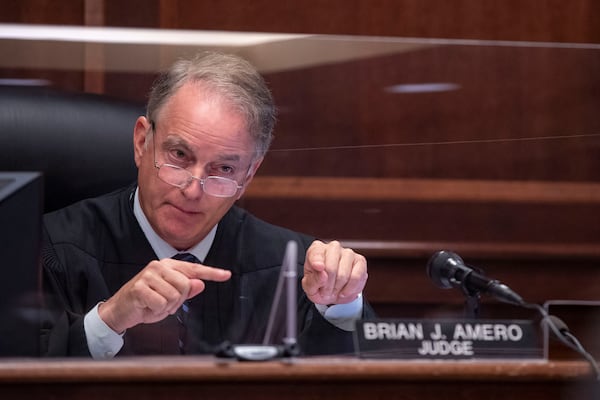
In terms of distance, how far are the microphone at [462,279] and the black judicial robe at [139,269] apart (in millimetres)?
143

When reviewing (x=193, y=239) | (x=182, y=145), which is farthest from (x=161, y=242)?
(x=182, y=145)

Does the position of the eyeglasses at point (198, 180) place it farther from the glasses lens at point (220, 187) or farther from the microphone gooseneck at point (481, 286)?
the microphone gooseneck at point (481, 286)

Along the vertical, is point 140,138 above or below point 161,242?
above

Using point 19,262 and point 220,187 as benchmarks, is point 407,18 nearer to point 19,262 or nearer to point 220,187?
point 220,187

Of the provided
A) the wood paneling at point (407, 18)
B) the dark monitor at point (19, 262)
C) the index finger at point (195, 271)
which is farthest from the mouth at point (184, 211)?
the wood paneling at point (407, 18)

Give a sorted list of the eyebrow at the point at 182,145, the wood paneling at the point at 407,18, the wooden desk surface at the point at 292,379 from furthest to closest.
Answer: the wood paneling at the point at 407,18 → the eyebrow at the point at 182,145 → the wooden desk surface at the point at 292,379

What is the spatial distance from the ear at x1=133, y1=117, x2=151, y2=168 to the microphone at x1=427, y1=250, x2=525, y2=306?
0.59 metres

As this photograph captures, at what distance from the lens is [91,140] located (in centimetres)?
174

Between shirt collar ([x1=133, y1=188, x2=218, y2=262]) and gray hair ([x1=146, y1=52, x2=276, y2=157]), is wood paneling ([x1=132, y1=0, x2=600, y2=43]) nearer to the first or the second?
gray hair ([x1=146, y1=52, x2=276, y2=157])

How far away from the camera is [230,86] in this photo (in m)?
1.76

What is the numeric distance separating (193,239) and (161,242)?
0.19ft

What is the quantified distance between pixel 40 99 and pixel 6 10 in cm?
102

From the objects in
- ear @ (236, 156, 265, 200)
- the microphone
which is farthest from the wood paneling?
the microphone

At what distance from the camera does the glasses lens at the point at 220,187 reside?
168cm
